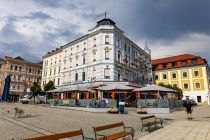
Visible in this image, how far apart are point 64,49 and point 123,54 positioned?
609 inches

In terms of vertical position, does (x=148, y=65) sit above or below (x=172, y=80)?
above

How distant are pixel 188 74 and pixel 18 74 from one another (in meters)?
52.9

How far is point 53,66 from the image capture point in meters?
49.1

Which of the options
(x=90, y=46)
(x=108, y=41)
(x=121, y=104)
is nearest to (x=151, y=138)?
(x=121, y=104)

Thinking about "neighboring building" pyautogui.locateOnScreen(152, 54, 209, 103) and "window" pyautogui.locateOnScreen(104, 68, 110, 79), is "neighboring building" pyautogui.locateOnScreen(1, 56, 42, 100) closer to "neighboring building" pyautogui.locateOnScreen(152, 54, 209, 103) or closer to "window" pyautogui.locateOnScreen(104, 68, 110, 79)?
"window" pyautogui.locateOnScreen(104, 68, 110, 79)

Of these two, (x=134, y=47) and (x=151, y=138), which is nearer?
(x=151, y=138)

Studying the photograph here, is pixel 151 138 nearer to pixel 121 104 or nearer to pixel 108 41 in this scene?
pixel 121 104

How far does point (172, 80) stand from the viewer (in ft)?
186

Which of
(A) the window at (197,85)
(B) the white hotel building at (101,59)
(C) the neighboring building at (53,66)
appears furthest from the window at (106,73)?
(A) the window at (197,85)

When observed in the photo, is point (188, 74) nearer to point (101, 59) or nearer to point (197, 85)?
point (197, 85)

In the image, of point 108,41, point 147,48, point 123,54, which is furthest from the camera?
point 147,48

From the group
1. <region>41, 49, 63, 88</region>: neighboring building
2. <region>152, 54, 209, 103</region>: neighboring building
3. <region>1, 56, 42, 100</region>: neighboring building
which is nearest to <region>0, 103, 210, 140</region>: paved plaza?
<region>41, 49, 63, 88</region>: neighboring building

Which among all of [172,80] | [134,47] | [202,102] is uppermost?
[134,47]

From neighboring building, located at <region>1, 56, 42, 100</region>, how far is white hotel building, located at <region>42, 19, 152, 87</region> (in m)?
20.5
